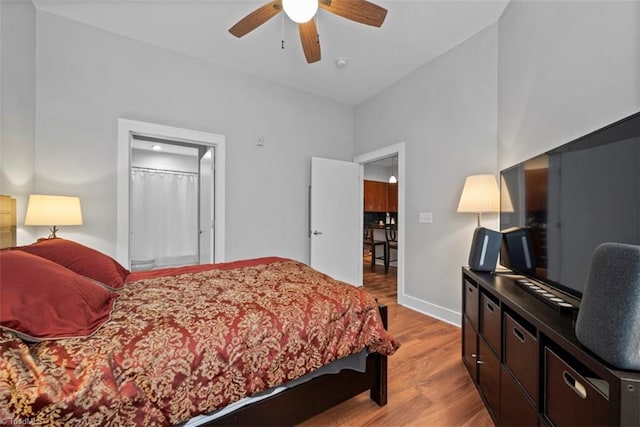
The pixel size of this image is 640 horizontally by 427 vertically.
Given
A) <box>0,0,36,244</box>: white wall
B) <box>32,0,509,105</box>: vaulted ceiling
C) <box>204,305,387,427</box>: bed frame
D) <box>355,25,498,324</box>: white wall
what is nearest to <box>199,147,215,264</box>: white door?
<box>32,0,509,105</box>: vaulted ceiling

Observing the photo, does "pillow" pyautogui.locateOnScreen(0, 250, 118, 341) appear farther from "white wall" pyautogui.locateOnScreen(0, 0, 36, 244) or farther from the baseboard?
the baseboard

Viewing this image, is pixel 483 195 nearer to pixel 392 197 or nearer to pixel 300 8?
pixel 300 8

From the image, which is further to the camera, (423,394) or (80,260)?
(423,394)

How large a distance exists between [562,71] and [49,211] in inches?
147

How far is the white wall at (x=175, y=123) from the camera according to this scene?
244 centimetres

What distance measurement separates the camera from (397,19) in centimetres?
248

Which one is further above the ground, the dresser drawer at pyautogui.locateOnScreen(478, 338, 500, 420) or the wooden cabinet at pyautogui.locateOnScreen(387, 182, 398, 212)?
the wooden cabinet at pyautogui.locateOnScreen(387, 182, 398, 212)

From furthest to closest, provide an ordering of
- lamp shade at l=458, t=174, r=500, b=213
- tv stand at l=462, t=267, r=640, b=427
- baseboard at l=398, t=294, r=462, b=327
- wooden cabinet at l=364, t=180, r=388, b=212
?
wooden cabinet at l=364, t=180, r=388, b=212 → baseboard at l=398, t=294, r=462, b=327 → lamp shade at l=458, t=174, r=500, b=213 → tv stand at l=462, t=267, r=640, b=427

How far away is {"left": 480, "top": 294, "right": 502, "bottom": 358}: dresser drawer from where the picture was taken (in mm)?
1446

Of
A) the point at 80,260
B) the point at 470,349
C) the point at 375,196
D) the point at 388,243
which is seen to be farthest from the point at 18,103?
the point at 375,196

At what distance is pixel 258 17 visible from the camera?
200 centimetres

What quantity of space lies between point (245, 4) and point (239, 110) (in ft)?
4.08

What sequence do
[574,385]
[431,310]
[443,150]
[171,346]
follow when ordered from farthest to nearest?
[431,310] < [443,150] < [171,346] < [574,385]

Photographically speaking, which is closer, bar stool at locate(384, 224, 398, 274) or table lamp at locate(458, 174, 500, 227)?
table lamp at locate(458, 174, 500, 227)
